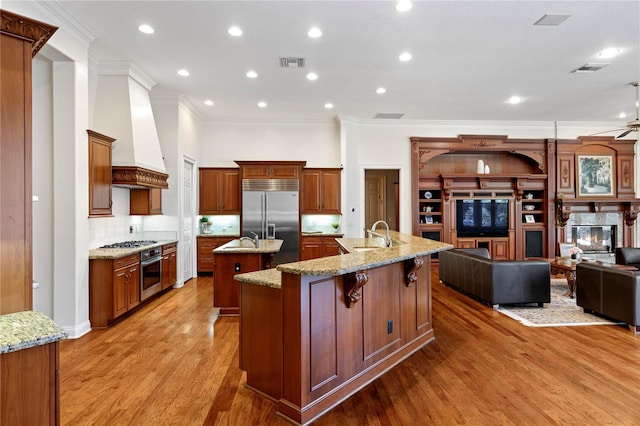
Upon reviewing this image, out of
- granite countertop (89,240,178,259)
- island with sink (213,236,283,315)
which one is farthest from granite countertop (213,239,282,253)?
granite countertop (89,240,178,259)

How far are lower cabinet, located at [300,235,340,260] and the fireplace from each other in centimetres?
592

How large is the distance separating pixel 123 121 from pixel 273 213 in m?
3.27

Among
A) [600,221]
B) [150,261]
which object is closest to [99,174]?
[150,261]

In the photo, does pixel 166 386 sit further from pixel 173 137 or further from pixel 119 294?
pixel 173 137

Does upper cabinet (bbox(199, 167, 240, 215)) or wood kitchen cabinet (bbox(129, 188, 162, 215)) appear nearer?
wood kitchen cabinet (bbox(129, 188, 162, 215))

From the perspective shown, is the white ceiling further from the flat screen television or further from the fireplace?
the fireplace

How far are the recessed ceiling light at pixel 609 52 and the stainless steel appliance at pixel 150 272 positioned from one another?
683 cm

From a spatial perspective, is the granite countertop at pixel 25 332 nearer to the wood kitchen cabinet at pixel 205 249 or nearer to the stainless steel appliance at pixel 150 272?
the stainless steel appliance at pixel 150 272

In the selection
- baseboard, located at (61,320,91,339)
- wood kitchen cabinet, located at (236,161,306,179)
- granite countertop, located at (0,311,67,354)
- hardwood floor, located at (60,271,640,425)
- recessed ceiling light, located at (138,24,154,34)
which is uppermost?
recessed ceiling light, located at (138,24,154,34)

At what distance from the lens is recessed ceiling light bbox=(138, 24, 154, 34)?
150 inches

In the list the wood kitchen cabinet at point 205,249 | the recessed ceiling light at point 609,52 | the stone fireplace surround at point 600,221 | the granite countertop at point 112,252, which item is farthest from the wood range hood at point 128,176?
the stone fireplace surround at point 600,221

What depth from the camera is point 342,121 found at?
24.9ft

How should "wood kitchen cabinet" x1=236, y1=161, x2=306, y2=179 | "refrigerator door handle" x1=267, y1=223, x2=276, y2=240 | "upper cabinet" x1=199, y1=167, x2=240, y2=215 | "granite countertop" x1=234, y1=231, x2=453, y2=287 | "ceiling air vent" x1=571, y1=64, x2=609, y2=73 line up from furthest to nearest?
1. "upper cabinet" x1=199, y1=167, x2=240, y2=215
2. "wood kitchen cabinet" x1=236, y1=161, x2=306, y2=179
3. "refrigerator door handle" x1=267, y1=223, x2=276, y2=240
4. "ceiling air vent" x1=571, y1=64, x2=609, y2=73
5. "granite countertop" x1=234, y1=231, x2=453, y2=287

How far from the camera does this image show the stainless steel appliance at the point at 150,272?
4781 mm
